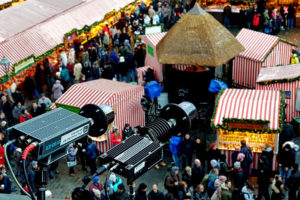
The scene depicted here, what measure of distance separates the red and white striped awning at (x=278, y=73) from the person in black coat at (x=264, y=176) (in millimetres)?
4106

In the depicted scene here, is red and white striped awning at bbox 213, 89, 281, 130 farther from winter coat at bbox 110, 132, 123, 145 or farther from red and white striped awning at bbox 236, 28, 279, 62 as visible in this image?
red and white striped awning at bbox 236, 28, 279, 62

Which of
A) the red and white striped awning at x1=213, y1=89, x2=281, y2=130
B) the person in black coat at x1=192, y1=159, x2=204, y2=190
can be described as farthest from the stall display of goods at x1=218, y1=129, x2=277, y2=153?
the person in black coat at x1=192, y1=159, x2=204, y2=190

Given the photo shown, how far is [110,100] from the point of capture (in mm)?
13031

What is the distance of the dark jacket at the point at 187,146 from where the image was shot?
12.1 metres

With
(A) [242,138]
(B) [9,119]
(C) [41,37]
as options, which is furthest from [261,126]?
(C) [41,37]

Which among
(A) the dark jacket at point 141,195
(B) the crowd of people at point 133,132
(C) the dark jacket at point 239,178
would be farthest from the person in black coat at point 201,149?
(A) the dark jacket at point 141,195

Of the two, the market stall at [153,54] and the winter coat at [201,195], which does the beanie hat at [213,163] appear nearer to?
the winter coat at [201,195]

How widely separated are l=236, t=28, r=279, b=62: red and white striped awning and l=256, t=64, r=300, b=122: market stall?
4.51 ft

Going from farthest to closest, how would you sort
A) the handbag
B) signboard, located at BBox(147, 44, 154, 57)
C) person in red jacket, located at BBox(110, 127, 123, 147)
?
signboard, located at BBox(147, 44, 154, 57) → person in red jacket, located at BBox(110, 127, 123, 147) → the handbag

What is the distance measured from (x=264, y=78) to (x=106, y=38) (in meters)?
9.24

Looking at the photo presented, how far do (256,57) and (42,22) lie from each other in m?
9.70

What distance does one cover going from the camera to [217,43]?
1473 cm

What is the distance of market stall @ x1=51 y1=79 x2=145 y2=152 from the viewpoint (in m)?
13.2

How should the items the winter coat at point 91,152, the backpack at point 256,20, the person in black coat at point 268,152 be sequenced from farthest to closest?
1. the backpack at point 256,20
2. the winter coat at point 91,152
3. the person in black coat at point 268,152
